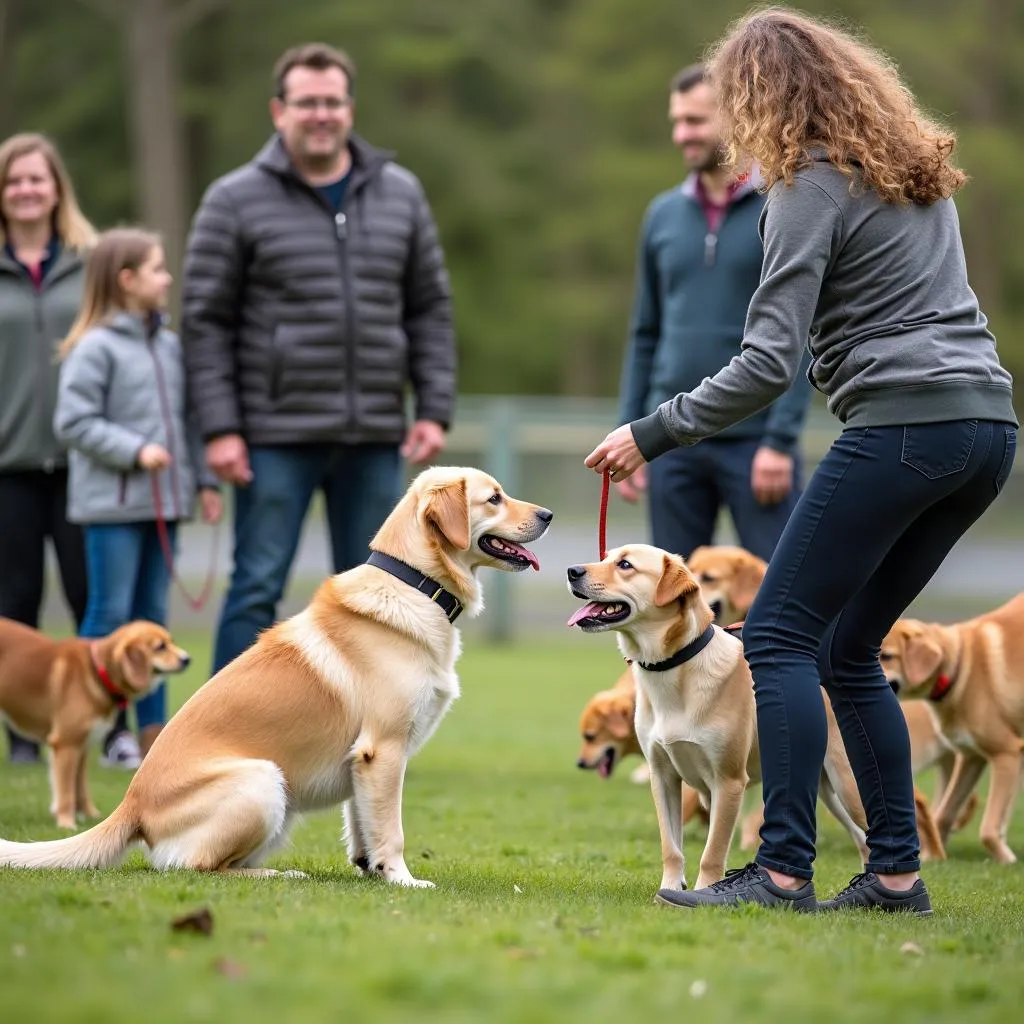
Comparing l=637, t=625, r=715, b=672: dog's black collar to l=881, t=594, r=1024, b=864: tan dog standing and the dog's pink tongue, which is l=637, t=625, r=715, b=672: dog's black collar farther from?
l=881, t=594, r=1024, b=864: tan dog standing

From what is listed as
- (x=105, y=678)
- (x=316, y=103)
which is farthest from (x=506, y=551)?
(x=316, y=103)

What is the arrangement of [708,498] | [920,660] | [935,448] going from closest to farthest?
[935,448] → [920,660] → [708,498]

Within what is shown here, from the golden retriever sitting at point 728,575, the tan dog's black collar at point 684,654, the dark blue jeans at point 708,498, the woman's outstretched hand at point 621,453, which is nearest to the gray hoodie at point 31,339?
the dark blue jeans at point 708,498

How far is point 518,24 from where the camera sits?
28984mm

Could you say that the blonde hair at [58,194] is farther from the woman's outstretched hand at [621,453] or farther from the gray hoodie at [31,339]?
the woman's outstretched hand at [621,453]

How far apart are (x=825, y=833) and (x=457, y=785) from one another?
1.89 metres

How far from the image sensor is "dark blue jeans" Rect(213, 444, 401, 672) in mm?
6805

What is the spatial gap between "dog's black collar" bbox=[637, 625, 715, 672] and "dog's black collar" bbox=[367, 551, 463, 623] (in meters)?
0.67

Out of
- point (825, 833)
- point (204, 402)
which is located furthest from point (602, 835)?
point (204, 402)

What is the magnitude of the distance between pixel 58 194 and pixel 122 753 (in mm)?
2908

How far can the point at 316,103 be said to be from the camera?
6898mm

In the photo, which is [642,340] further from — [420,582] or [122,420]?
[420,582]

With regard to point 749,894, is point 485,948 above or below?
above

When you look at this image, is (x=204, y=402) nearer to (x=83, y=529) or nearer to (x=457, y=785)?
(x=83, y=529)
